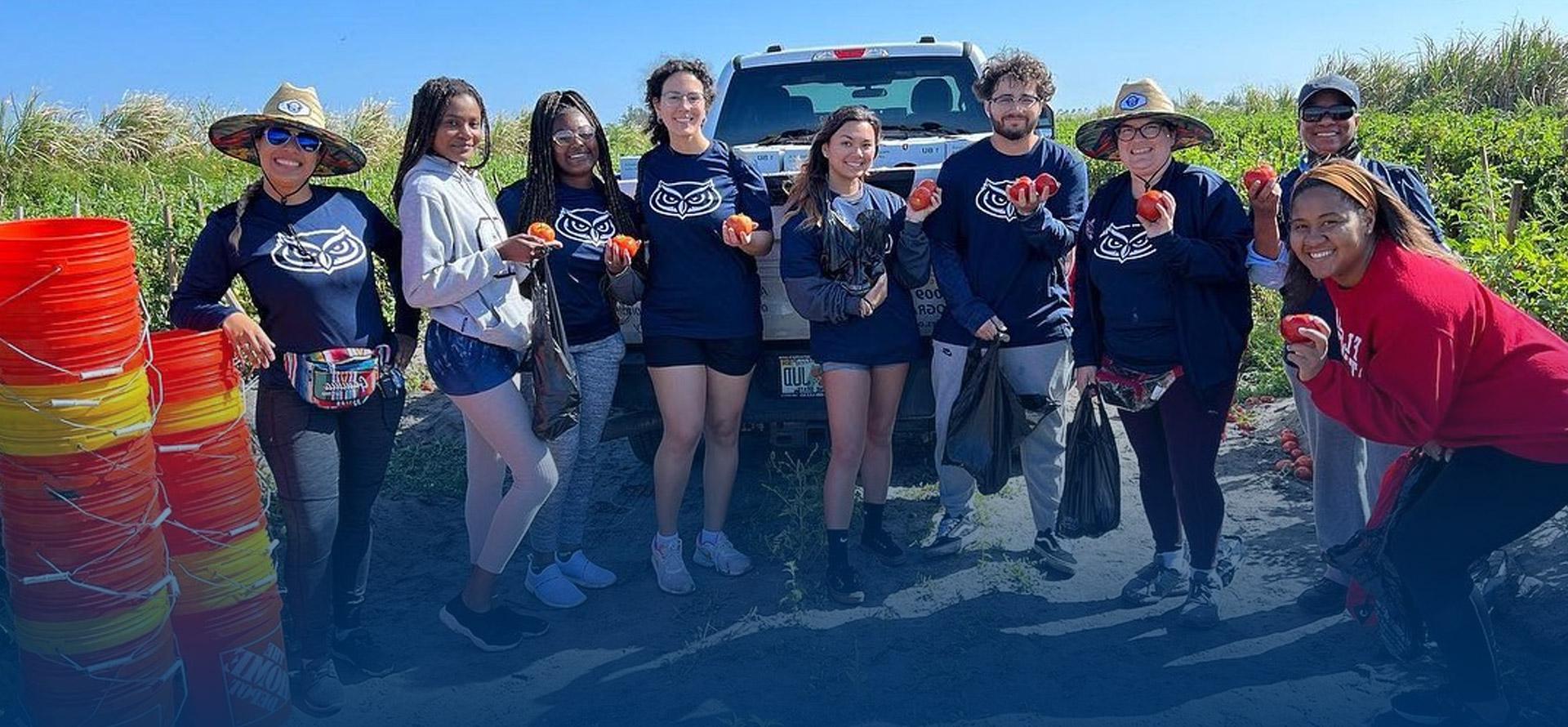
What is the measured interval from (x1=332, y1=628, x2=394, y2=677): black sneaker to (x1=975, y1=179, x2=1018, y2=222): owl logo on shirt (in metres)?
2.71

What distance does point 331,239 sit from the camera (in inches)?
142

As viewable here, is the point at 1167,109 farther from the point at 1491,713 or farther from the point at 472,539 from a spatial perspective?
the point at 472,539

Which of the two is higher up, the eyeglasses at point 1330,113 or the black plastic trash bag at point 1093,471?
the eyeglasses at point 1330,113

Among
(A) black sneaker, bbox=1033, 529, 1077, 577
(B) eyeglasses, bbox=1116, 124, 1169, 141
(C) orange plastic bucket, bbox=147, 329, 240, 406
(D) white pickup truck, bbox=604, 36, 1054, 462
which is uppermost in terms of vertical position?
(D) white pickup truck, bbox=604, 36, 1054, 462

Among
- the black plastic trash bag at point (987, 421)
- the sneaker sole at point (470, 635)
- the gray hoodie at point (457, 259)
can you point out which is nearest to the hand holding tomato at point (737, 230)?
the gray hoodie at point (457, 259)

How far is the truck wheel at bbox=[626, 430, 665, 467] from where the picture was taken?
533 centimetres

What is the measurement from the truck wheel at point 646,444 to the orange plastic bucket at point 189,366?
2.06 metres

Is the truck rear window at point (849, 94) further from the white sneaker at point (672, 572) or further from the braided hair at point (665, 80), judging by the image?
the white sneaker at point (672, 572)

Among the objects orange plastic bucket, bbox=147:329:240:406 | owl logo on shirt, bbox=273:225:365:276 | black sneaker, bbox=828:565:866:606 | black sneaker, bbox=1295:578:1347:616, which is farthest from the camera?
black sneaker, bbox=828:565:866:606

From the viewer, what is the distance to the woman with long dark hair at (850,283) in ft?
13.7


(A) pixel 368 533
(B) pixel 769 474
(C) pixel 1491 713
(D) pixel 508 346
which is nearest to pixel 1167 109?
(C) pixel 1491 713

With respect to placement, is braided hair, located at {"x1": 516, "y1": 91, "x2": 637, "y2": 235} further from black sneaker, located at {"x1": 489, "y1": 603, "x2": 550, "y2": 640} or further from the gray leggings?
black sneaker, located at {"x1": 489, "y1": 603, "x2": 550, "y2": 640}

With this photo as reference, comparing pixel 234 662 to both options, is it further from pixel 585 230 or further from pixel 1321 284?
pixel 1321 284

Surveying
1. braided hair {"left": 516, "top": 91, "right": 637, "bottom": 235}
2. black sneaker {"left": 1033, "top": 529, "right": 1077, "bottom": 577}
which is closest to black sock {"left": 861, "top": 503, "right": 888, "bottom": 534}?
black sneaker {"left": 1033, "top": 529, "right": 1077, "bottom": 577}
